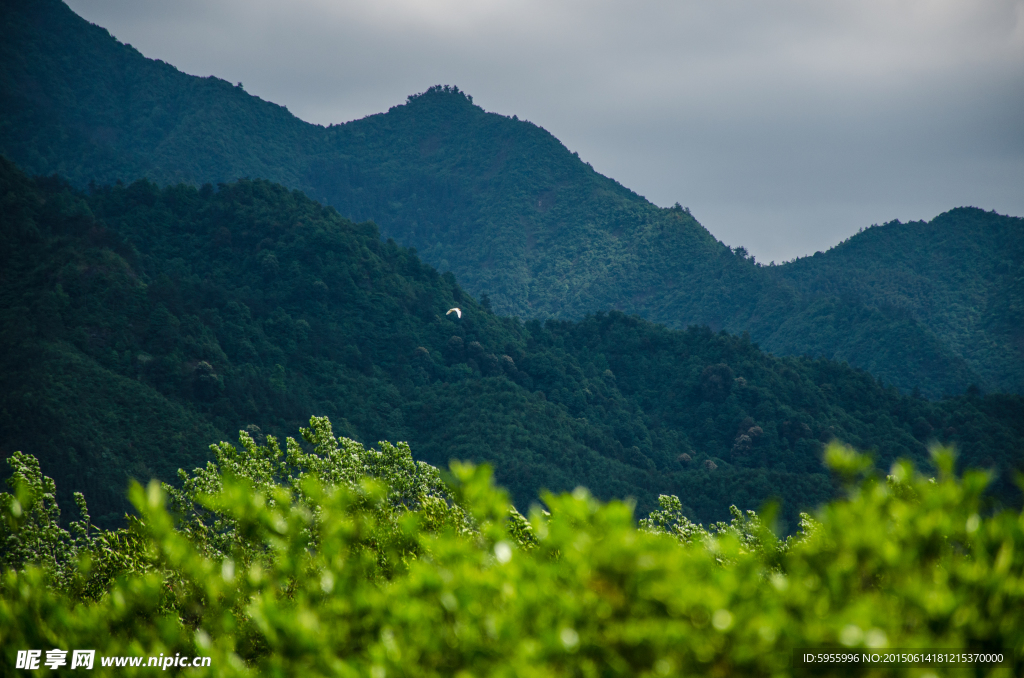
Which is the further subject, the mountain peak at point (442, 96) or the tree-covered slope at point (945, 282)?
the mountain peak at point (442, 96)

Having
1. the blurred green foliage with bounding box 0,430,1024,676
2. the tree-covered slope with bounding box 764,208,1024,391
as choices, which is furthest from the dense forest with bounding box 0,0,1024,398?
the blurred green foliage with bounding box 0,430,1024,676

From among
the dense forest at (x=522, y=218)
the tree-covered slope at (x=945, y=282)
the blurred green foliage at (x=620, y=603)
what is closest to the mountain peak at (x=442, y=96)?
the dense forest at (x=522, y=218)

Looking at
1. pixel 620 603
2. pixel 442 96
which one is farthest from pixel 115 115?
pixel 620 603

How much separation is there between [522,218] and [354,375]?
8633 cm

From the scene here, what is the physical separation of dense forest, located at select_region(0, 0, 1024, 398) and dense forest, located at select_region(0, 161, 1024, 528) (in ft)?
91.5

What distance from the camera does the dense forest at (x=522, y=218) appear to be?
107 m

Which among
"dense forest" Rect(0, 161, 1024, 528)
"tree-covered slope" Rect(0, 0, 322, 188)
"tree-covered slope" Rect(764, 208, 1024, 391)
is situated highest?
"tree-covered slope" Rect(0, 0, 322, 188)

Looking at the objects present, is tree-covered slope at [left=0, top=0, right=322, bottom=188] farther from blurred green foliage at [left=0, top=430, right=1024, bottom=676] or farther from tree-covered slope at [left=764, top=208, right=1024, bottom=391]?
blurred green foliage at [left=0, top=430, right=1024, bottom=676]

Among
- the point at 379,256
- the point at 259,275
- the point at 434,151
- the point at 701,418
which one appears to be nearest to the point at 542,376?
the point at 701,418

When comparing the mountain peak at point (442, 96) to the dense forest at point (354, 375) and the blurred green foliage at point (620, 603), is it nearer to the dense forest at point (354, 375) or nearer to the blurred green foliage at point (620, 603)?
the dense forest at point (354, 375)

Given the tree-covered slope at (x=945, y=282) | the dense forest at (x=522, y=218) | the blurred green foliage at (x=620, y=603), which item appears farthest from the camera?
the dense forest at (x=522, y=218)

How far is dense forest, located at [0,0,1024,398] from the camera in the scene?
107 m

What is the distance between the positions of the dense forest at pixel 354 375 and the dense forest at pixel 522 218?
27.9 meters

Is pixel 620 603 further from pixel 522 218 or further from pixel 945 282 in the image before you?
pixel 522 218
